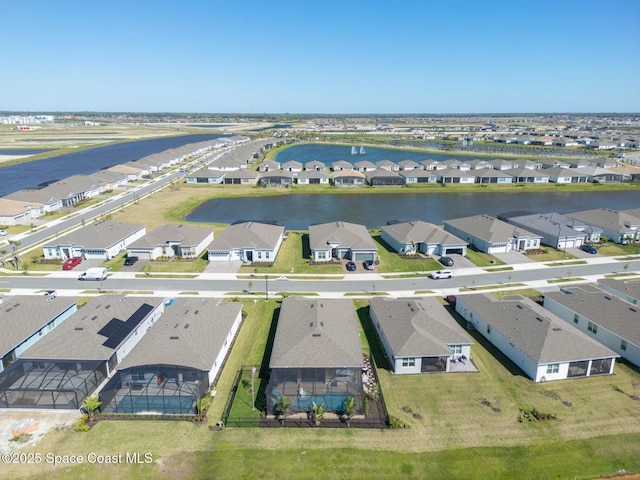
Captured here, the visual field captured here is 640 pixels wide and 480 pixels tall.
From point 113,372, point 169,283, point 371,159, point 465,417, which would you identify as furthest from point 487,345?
point 371,159

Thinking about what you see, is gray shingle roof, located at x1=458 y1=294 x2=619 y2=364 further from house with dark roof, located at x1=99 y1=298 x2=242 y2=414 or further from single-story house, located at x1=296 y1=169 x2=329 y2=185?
single-story house, located at x1=296 y1=169 x2=329 y2=185

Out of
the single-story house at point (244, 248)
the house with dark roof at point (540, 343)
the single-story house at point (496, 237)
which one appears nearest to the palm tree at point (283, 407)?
the house with dark roof at point (540, 343)

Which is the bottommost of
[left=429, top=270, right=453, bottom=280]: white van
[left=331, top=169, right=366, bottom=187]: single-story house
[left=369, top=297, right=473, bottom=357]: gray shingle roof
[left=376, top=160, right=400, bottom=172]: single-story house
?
[left=429, top=270, right=453, bottom=280]: white van

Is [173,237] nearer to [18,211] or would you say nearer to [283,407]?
[18,211]

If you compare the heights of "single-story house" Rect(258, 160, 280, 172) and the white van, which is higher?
"single-story house" Rect(258, 160, 280, 172)

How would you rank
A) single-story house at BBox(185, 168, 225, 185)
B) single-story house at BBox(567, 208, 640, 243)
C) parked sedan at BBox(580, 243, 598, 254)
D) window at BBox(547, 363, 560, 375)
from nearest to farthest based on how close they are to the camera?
window at BBox(547, 363, 560, 375) < parked sedan at BBox(580, 243, 598, 254) < single-story house at BBox(567, 208, 640, 243) < single-story house at BBox(185, 168, 225, 185)

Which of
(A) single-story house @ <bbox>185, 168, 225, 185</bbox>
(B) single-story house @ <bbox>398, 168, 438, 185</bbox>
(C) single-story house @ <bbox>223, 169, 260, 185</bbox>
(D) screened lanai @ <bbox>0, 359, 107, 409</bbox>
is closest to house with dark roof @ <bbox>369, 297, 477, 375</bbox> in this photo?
(D) screened lanai @ <bbox>0, 359, 107, 409</bbox>
